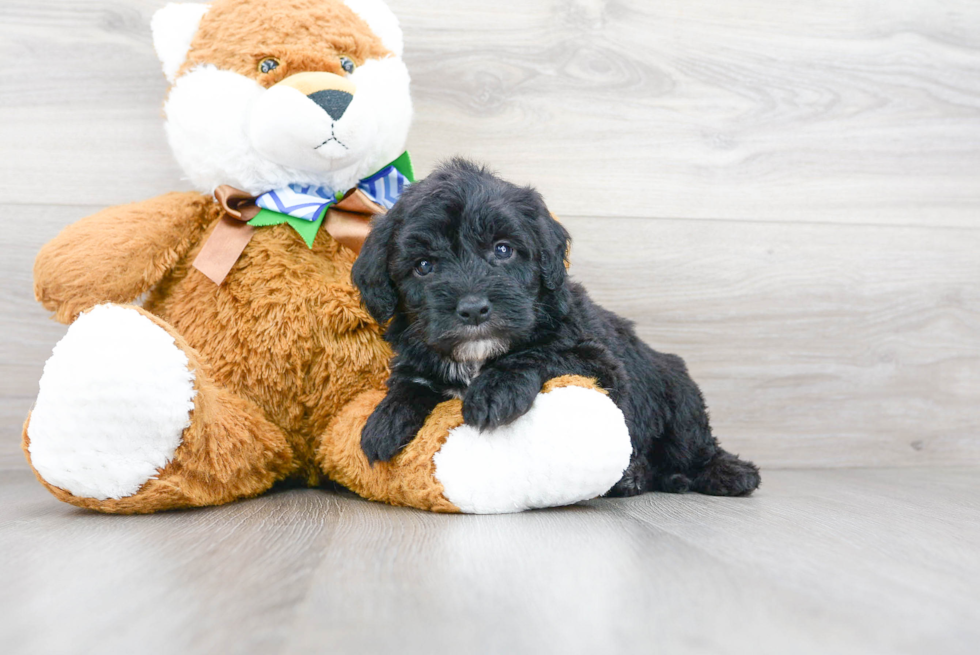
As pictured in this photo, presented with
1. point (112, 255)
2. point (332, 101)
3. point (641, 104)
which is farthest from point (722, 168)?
point (112, 255)

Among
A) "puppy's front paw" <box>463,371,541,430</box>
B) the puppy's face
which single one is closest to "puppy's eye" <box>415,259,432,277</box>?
the puppy's face

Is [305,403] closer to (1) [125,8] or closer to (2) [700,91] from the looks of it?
(1) [125,8]

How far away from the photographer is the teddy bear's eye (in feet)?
4.97

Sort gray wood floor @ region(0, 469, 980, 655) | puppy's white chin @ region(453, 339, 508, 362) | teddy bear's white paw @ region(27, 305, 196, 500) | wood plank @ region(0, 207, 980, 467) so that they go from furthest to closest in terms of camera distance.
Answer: wood plank @ region(0, 207, 980, 467) → puppy's white chin @ region(453, 339, 508, 362) → teddy bear's white paw @ region(27, 305, 196, 500) → gray wood floor @ region(0, 469, 980, 655)

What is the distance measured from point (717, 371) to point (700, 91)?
0.78 meters

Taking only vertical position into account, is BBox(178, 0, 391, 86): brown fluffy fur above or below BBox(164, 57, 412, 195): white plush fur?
above

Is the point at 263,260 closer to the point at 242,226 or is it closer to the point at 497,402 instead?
the point at 242,226

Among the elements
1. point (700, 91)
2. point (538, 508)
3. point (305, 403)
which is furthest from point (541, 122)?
point (538, 508)

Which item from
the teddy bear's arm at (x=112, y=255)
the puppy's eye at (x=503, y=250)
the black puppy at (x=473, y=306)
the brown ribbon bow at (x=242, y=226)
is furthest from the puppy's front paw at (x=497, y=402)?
the teddy bear's arm at (x=112, y=255)

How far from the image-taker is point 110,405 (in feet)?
3.86

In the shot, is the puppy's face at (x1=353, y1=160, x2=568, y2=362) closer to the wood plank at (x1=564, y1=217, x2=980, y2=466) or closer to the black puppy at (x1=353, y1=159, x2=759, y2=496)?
the black puppy at (x1=353, y1=159, x2=759, y2=496)

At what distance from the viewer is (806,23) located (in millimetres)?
Answer: 2111

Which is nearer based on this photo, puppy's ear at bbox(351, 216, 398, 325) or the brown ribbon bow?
puppy's ear at bbox(351, 216, 398, 325)

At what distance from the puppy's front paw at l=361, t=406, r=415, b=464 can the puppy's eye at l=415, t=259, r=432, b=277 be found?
0.83ft
